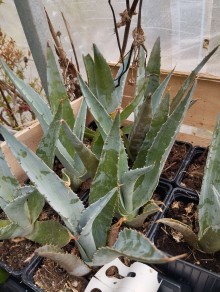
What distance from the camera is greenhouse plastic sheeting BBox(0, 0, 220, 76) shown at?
3.61 feet

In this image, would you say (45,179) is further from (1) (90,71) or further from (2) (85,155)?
(1) (90,71)

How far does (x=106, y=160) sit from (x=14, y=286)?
0.40 metres

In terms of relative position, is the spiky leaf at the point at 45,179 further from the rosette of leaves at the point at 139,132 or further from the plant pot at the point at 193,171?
the plant pot at the point at 193,171

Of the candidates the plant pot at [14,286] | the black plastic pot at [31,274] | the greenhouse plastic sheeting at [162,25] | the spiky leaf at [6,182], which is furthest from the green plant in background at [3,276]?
the greenhouse plastic sheeting at [162,25]

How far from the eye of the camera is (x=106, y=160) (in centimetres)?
66

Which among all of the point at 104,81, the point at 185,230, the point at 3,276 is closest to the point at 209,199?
the point at 185,230

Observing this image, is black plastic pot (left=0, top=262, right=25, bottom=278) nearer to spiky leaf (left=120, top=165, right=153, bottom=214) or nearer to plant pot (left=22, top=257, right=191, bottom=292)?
plant pot (left=22, top=257, right=191, bottom=292)

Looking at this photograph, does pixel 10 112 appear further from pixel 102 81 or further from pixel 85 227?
pixel 85 227

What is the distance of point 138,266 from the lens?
0.69m

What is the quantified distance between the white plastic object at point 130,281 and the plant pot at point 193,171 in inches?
10.3

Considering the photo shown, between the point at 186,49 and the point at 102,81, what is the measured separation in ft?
1.60

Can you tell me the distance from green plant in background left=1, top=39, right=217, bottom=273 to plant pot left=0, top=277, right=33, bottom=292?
0.18 metres

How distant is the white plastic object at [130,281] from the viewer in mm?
658

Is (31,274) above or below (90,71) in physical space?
below
